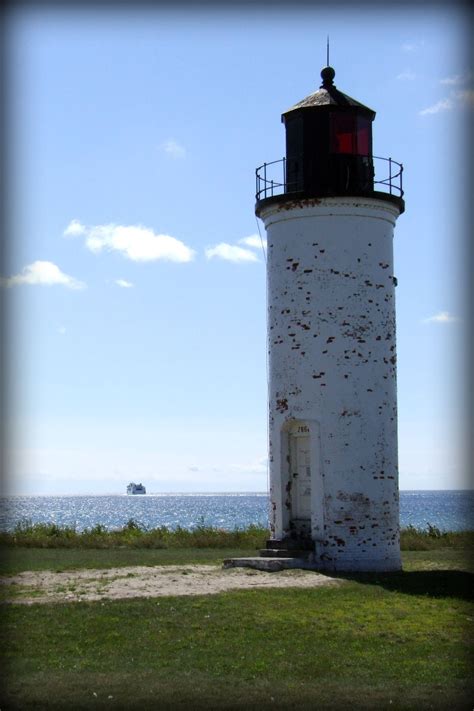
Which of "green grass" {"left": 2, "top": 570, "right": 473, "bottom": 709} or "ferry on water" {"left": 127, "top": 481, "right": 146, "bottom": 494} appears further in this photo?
"ferry on water" {"left": 127, "top": 481, "right": 146, "bottom": 494}

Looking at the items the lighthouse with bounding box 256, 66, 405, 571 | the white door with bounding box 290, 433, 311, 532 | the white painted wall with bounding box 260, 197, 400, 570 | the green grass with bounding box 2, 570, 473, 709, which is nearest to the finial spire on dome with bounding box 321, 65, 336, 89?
the lighthouse with bounding box 256, 66, 405, 571

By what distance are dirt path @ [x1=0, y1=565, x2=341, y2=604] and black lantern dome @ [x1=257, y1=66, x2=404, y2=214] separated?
7839mm

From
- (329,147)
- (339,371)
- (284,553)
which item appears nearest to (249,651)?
(284,553)

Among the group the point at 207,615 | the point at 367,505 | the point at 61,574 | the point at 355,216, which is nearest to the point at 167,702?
the point at 207,615

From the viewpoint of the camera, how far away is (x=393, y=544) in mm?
21391

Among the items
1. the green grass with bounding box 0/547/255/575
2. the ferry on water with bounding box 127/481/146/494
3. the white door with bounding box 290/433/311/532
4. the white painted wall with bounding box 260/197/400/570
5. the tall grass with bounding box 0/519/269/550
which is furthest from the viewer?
the ferry on water with bounding box 127/481/146/494

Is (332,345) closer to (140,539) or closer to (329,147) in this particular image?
(329,147)

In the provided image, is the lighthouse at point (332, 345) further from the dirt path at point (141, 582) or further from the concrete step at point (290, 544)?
the dirt path at point (141, 582)

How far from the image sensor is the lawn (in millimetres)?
10945

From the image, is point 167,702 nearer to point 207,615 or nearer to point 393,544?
point 207,615

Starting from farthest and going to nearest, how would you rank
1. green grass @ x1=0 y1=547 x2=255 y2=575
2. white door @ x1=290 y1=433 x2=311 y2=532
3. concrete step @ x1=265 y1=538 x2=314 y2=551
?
white door @ x1=290 y1=433 x2=311 y2=532 → concrete step @ x1=265 y1=538 x2=314 y2=551 → green grass @ x1=0 y1=547 x2=255 y2=575

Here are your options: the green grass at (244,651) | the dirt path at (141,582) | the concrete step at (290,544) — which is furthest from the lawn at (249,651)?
the concrete step at (290,544)

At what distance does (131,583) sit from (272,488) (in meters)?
5.22

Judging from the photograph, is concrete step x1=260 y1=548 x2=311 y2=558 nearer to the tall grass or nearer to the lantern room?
the tall grass
